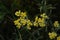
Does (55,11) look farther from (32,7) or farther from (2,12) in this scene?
(2,12)

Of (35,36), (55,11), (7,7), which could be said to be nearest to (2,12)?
(7,7)

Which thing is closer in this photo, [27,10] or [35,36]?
→ [35,36]

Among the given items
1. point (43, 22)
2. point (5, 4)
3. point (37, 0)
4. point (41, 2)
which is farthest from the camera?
point (5, 4)

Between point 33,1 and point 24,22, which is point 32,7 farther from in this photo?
point 24,22

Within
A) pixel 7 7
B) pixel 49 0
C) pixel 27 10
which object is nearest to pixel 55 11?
pixel 49 0

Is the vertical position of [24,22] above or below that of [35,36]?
above

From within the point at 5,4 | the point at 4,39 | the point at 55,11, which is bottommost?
the point at 4,39

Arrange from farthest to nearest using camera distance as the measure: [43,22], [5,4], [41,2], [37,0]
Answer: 1. [5,4]
2. [37,0]
3. [41,2]
4. [43,22]
